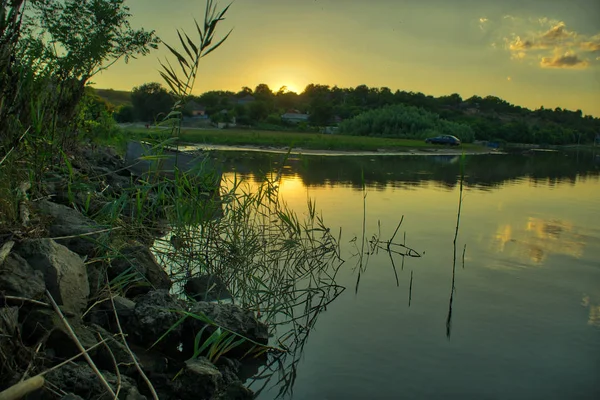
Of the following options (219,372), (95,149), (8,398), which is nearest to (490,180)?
(95,149)

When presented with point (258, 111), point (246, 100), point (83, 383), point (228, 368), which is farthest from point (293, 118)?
point (83, 383)

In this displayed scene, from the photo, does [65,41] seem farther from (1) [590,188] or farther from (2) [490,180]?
(1) [590,188]

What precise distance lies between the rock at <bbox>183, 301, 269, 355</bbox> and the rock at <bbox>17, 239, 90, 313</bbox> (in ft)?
2.66

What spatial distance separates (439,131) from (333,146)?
28674 mm

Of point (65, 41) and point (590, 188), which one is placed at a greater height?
point (65, 41)

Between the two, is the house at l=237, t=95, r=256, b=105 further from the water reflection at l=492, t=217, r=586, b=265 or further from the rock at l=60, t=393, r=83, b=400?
the rock at l=60, t=393, r=83, b=400

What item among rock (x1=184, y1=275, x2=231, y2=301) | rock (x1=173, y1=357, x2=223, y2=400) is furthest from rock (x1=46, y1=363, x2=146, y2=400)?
rock (x1=184, y1=275, x2=231, y2=301)

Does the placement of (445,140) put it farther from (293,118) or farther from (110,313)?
(110,313)

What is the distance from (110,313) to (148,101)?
61.6m

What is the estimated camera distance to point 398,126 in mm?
→ 59531

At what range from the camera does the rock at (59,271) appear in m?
3.71

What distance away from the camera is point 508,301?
238 inches

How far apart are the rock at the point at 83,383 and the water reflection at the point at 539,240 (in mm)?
6138

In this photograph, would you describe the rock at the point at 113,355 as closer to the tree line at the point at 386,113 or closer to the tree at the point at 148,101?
the tree line at the point at 386,113
